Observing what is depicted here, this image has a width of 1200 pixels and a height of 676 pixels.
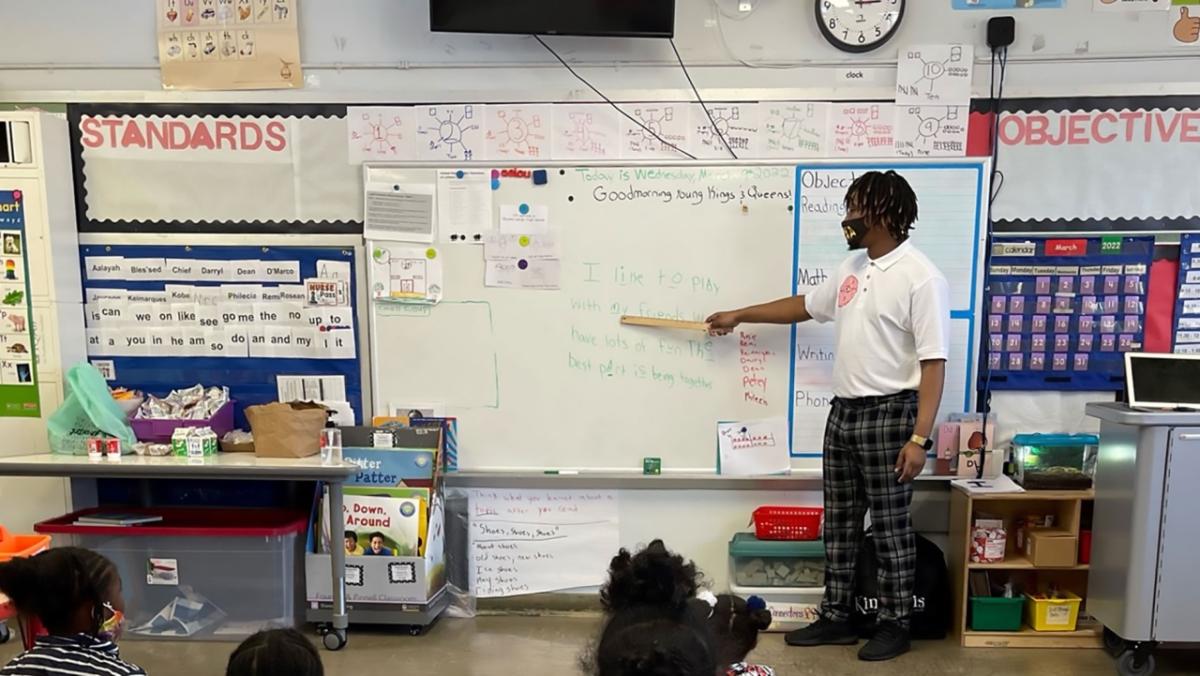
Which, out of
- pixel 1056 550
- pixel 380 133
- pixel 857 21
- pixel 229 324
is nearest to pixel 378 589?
pixel 229 324

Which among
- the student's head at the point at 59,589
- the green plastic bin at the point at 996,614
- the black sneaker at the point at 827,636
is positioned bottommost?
the black sneaker at the point at 827,636

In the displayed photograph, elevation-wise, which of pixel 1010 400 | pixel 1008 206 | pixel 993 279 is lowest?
pixel 1010 400

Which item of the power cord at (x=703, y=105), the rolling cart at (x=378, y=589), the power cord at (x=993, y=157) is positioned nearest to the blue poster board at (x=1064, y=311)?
the power cord at (x=993, y=157)

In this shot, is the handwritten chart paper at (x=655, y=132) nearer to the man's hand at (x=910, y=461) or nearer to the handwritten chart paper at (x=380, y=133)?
the handwritten chart paper at (x=380, y=133)

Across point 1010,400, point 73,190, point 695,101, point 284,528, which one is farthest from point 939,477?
point 73,190

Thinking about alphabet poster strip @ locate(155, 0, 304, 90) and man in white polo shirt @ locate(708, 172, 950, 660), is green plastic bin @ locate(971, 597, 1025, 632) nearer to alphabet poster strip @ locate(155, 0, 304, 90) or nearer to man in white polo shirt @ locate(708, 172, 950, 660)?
man in white polo shirt @ locate(708, 172, 950, 660)

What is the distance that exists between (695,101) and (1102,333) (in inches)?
68.9

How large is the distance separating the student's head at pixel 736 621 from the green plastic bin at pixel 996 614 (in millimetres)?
1364

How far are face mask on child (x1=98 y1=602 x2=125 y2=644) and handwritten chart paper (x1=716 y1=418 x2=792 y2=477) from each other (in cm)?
198

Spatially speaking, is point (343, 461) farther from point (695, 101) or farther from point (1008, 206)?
point (1008, 206)

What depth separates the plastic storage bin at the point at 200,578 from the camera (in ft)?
9.10

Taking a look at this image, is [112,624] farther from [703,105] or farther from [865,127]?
[865,127]

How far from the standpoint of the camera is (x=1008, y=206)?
9.30 feet

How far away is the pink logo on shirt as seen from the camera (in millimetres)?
2566
